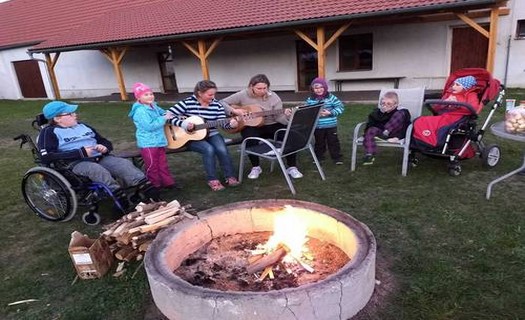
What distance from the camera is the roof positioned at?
10.2 m

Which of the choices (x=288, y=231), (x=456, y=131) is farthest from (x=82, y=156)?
(x=456, y=131)

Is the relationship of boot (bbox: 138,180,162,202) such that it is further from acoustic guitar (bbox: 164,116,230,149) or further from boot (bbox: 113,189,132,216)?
acoustic guitar (bbox: 164,116,230,149)

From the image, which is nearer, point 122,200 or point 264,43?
point 122,200

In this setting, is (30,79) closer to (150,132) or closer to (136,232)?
(150,132)

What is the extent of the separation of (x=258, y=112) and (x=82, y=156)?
200 centimetres

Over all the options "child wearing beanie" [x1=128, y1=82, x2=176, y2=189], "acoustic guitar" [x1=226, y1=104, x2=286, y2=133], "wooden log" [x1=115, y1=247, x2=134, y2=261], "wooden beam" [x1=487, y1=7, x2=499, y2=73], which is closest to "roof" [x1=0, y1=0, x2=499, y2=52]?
"wooden beam" [x1=487, y1=7, x2=499, y2=73]

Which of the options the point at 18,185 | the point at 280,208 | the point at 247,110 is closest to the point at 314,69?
the point at 247,110

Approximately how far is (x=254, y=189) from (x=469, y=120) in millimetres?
2509

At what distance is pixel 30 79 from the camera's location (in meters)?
20.4

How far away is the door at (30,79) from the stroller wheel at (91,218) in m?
19.4

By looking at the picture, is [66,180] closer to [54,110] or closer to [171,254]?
[54,110]

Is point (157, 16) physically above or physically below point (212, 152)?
above

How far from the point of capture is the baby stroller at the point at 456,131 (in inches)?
168

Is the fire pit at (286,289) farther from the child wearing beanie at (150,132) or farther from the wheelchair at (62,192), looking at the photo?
the child wearing beanie at (150,132)
